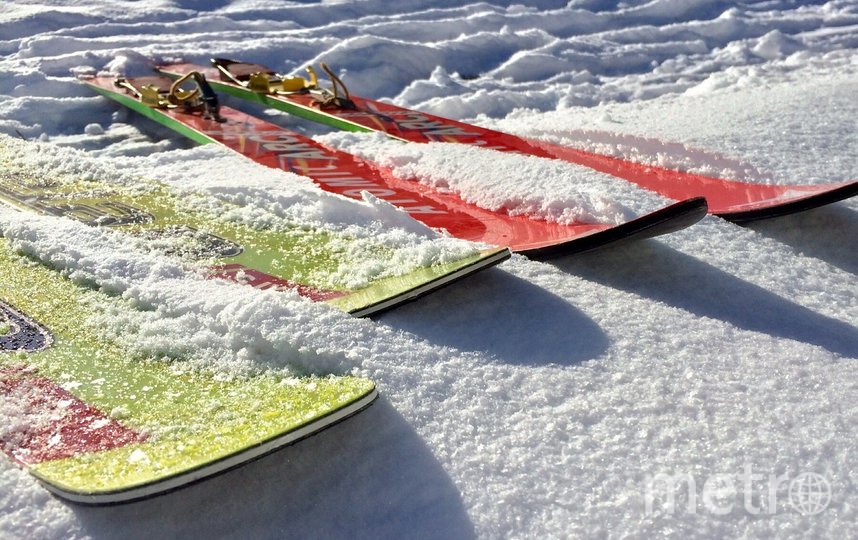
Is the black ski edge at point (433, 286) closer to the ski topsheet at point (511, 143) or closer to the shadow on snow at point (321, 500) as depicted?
the shadow on snow at point (321, 500)

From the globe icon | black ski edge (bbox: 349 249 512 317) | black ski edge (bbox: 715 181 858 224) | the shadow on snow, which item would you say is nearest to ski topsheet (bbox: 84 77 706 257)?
black ski edge (bbox: 349 249 512 317)

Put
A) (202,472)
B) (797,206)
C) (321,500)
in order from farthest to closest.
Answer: (797,206), (321,500), (202,472)

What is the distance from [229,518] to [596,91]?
3.72 metres

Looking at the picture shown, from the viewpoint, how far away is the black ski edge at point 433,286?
1.68 metres

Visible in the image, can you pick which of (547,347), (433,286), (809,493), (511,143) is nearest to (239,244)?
(433,286)

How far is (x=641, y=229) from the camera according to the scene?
1.87 meters

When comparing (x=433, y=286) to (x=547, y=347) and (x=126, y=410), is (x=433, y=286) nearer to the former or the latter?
(x=547, y=347)

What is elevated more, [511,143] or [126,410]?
[511,143]

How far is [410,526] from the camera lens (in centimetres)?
121

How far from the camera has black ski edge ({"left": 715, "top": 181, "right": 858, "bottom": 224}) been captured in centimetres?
205

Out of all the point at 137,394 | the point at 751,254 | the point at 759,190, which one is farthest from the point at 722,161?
the point at 137,394

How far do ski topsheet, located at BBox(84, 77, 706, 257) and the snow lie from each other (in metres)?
0.07

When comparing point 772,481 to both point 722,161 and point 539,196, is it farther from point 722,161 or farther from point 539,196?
point 722,161

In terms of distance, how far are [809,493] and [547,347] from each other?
553mm
